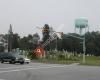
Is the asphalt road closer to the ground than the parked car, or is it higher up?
closer to the ground

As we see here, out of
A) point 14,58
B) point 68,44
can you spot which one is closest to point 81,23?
point 14,58

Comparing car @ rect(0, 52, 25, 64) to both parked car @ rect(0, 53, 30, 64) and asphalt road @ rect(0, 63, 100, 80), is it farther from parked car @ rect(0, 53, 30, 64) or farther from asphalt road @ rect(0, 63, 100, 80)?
asphalt road @ rect(0, 63, 100, 80)

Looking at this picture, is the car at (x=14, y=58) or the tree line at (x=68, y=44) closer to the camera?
the car at (x=14, y=58)

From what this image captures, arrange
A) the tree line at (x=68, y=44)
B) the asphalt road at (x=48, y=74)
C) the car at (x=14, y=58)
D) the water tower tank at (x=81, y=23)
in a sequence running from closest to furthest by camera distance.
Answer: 1. the asphalt road at (x=48, y=74)
2. the car at (x=14, y=58)
3. the water tower tank at (x=81, y=23)
4. the tree line at (x=68, y=44)

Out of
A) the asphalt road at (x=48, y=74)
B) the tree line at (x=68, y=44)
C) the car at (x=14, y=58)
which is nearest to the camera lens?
the asphalt road at (x=48, y=74)

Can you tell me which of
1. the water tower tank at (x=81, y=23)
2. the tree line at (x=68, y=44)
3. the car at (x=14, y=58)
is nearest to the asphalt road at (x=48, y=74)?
the car at (x=14, y=58)

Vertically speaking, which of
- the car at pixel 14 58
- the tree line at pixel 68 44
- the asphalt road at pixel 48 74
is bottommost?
the asphalt road at pixel 48 74

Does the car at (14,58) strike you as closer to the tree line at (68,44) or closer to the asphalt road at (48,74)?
the asphalt road at (48,74)

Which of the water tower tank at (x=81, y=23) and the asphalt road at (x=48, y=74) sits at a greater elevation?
the water tower tank at (x=81, y=23)

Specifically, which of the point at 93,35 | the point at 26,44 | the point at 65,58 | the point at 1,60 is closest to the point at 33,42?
the point at 26,44

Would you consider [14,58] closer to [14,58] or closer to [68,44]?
[14,58]

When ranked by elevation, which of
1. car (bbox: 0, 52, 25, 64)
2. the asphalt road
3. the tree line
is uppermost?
the tree line

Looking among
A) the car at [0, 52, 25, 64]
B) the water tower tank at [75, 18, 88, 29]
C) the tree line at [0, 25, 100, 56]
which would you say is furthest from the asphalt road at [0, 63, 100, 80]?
the tree line at [0, 25, 100, 56]

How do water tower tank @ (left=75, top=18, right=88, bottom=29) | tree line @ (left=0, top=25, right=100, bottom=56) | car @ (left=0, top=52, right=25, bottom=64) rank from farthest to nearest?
tree line @ (left=0, top=25, right=100, bottom=56) → water tower tank @ (left=75, top=18, right=88, bottom=29) → car @ (left=0, top=52, right=25, bottom=64)
